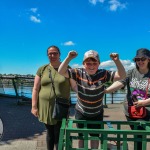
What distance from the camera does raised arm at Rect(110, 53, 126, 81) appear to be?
353cm

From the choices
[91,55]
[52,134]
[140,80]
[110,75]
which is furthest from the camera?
[52,134]

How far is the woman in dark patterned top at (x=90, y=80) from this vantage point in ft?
11.7

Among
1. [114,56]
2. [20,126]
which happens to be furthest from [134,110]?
[20,126]

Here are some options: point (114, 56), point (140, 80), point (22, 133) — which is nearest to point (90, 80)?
point (114, 56)

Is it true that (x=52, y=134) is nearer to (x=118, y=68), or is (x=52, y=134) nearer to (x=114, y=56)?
(x=118, y=68)

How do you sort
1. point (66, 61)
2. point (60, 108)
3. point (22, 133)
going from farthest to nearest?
1. point (22, 133)
2. point (60, 108)
3. point (66, 61)

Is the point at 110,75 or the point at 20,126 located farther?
the point at 20,126

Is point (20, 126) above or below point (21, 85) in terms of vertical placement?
below

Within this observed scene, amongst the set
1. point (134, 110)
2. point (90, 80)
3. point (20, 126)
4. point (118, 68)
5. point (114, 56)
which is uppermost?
point (114, 56)

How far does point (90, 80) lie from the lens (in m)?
3.65

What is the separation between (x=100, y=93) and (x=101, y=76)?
0.69 feet

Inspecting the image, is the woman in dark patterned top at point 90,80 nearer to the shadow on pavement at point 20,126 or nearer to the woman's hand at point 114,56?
the woman's hand at point 114,56

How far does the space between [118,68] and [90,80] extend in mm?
365

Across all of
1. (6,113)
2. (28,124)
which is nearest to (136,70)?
(28,124)
